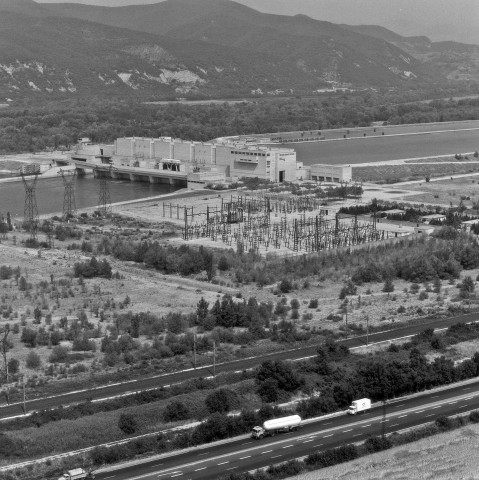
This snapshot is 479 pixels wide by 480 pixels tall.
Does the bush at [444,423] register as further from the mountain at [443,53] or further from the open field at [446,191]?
the mountain at [443,53]

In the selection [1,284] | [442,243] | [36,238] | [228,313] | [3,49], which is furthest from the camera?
[3,49]

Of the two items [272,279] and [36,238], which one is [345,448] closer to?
[272,279]

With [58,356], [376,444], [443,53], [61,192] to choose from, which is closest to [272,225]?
[61,192]

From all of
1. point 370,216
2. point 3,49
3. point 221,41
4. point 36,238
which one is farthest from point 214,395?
point 221,41

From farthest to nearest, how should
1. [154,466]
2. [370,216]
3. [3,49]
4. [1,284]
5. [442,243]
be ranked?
[3,49]
[370,216]
[442,243]
[1,284]
[154,466]

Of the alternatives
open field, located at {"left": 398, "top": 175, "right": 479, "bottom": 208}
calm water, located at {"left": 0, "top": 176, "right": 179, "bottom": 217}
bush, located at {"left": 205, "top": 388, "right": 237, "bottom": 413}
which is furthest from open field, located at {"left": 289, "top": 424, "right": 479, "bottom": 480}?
calm water, located at {"left": 0, "top": 176, "right": 179, "bottom": 217}

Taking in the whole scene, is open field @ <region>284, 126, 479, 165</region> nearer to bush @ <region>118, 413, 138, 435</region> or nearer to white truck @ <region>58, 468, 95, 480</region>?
bush @ <region>118, 413, 138, 435</region>

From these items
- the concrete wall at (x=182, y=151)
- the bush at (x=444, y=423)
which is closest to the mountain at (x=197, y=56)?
the concrete wall at (x=182, y=151)
